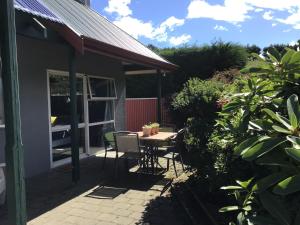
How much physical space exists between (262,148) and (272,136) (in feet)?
0.78

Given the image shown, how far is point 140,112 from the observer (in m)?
15.9

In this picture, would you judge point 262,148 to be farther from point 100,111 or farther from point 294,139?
point 100,111

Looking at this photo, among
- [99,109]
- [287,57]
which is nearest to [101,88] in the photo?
[99,109]

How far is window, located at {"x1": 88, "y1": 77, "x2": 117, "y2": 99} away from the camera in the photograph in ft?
32.8

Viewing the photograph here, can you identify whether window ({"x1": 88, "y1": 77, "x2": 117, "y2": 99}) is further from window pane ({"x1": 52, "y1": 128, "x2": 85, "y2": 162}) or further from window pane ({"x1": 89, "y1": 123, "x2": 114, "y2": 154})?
window pane ({"x1": 52, "y1": 128, "x2": 85, "y2": 162})

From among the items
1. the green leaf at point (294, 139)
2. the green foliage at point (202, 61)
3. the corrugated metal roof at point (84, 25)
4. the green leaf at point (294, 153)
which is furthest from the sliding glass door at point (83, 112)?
the green leaf at point (294, 153)

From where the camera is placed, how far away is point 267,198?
6.58ft

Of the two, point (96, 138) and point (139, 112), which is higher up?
point (139, 112)

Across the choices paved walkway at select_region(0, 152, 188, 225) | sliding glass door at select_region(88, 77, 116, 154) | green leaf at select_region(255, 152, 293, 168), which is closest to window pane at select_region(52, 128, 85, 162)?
paved walkway at select_region(0, 152, 188, 225)

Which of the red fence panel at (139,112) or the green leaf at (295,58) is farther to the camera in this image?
the red fence panel at (139,112)

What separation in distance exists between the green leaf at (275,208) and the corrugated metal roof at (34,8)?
13.2ft

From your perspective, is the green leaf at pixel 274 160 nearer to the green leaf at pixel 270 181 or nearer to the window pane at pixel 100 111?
the green leaf at pixel 270 181

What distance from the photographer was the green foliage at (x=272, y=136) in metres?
1.93

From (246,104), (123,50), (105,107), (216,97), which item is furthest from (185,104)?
(246,104)
